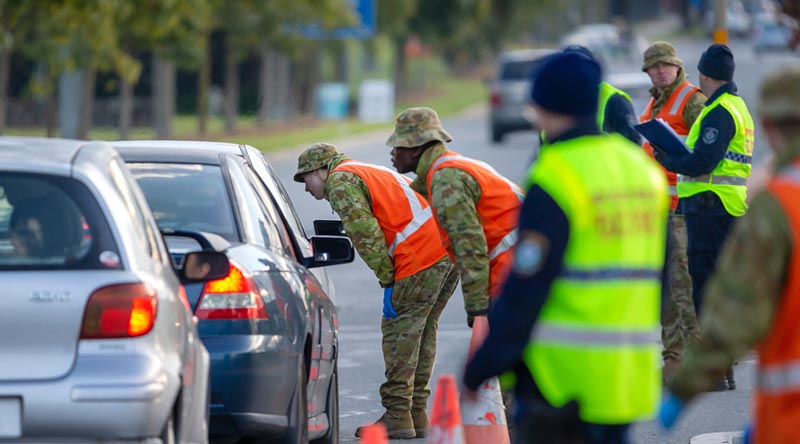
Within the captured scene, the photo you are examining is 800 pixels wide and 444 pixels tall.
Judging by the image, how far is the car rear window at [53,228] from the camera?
5316mm

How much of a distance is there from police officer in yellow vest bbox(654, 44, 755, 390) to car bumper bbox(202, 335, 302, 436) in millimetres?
3619

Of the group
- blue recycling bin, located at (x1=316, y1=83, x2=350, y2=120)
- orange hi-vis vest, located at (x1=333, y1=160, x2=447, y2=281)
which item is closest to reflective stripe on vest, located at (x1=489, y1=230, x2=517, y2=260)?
orange hi-vis vest, located at (x1=333, y1=160, x2=447, y2=281)

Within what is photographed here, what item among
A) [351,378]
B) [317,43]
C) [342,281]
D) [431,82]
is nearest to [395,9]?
[317,43]

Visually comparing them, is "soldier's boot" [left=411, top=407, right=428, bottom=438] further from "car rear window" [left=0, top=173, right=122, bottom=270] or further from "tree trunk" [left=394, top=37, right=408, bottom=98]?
"tree trunk" [left=394, top=37, right=408, bottom=98]

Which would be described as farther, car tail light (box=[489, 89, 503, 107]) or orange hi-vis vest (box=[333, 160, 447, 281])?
car tail light (box=[489, 89, 503, 107])

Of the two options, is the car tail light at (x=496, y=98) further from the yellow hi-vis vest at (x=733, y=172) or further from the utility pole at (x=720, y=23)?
the yellow hi-vis vest at (x=733, y=172)

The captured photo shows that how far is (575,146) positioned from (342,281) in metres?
12.2

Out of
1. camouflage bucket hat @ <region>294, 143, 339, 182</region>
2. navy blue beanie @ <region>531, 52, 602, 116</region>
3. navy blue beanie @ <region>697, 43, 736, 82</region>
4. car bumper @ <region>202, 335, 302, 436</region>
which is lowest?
car bumper @ <region>202, 335, 302, 436</region>

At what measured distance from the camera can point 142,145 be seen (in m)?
7.83

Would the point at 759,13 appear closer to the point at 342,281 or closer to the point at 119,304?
the point at 342,281

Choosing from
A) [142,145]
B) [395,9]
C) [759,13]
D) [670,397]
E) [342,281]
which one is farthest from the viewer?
[759,13]

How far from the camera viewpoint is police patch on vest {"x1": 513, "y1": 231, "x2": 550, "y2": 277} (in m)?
4.44

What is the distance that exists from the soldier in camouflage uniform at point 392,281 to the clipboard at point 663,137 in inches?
61.5

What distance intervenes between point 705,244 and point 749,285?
5856 millimetres
